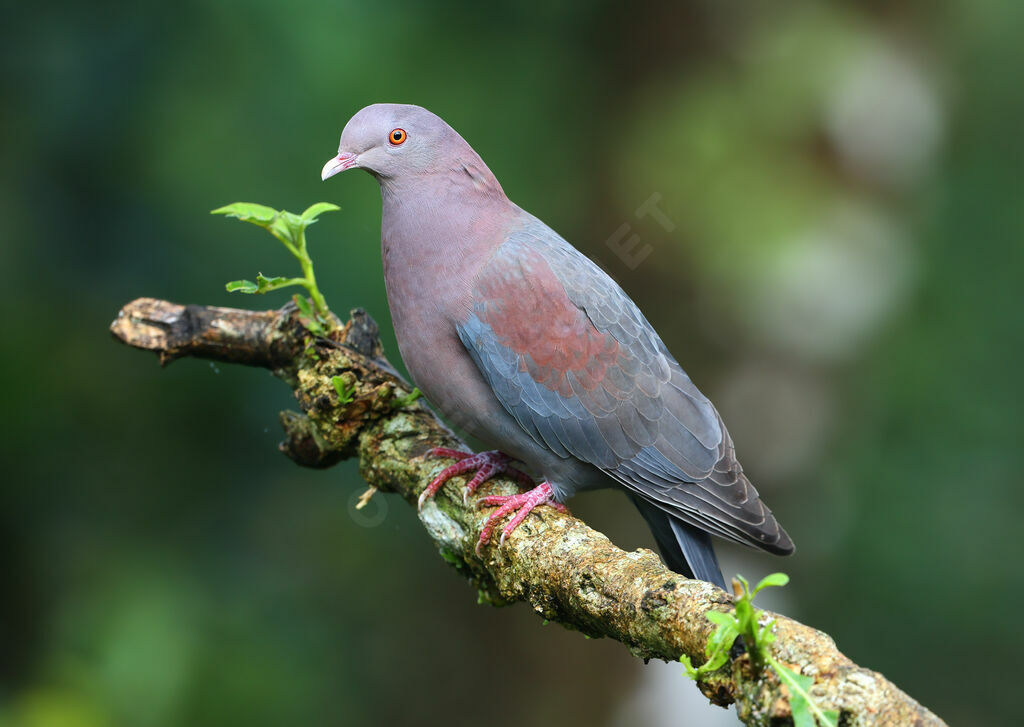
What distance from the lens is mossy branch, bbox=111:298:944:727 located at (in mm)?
1794

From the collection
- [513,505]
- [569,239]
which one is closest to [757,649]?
[513,505]

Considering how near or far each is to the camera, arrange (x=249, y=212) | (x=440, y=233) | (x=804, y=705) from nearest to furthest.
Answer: (x=804, y=705) < (x=249, y=212) < (x=440, y=233)

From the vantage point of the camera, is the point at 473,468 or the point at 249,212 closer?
the point at 249,212

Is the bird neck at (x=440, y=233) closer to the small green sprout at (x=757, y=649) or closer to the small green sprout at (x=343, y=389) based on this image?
the small green sprout at (x=343, y=389)

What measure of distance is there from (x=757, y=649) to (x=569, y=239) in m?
3.80

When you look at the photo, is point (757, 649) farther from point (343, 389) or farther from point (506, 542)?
point (343, 389)

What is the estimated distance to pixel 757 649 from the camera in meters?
1.80

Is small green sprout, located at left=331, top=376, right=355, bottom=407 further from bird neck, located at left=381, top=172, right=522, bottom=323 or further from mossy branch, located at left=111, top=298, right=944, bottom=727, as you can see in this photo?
bird neck, located at left=381, top=172, right=522, bottom=323

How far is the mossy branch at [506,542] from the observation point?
5.89 ft

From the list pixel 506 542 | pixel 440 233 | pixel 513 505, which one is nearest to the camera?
pixel 506 542

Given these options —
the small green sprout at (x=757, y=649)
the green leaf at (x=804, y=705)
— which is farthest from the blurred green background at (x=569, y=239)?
the green leaf at (x=804, y=705)

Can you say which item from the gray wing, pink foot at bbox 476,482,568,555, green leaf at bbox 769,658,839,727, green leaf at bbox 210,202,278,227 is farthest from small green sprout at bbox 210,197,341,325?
green leaf at bbox 769,658,839,727

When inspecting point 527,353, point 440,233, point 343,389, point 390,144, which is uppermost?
point 390,144

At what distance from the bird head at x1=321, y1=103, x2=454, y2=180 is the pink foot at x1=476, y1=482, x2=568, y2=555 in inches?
45.9
